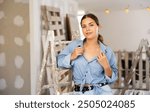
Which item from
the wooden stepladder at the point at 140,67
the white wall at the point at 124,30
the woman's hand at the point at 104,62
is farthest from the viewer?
the white wall at the point at 124,30

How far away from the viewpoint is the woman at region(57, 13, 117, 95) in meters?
0.92

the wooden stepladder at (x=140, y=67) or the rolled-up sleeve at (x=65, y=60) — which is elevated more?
the rolled-up sleeve at (x=65, y=60)

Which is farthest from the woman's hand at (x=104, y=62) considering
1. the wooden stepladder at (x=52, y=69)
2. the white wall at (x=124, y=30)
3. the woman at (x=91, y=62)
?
the white wall at (x=124, y=30)

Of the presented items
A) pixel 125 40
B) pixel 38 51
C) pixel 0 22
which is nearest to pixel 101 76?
pixel 38 51

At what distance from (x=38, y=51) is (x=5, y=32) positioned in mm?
302

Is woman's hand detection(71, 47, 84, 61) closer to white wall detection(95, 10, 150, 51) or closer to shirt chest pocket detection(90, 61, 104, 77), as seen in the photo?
shirt chest pocket detection(90, 61, 104, 77)

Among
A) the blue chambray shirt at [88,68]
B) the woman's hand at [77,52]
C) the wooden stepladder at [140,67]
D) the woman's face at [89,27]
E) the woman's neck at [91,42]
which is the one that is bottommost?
the wooden stepladder at [140,67]

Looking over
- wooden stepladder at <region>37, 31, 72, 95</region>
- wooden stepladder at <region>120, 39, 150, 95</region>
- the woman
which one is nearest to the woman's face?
the woman

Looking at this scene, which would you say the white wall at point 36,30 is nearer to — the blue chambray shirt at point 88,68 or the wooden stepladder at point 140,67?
the wooden stepladder at point 140,67

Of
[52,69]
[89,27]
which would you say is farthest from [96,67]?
[52,69]

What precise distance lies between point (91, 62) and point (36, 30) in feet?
3.82

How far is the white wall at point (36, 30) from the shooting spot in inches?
77.8

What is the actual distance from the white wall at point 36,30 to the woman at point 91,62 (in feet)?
3.30

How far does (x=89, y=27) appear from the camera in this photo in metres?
0.93
